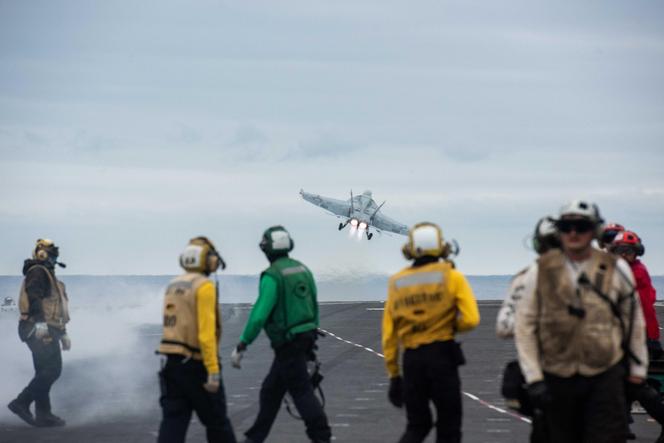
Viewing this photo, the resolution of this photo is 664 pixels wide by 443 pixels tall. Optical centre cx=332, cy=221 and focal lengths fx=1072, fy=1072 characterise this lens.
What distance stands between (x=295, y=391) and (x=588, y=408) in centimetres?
397

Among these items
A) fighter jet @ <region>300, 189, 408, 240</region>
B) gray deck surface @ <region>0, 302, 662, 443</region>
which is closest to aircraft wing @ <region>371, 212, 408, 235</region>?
fighter jet @ <region>300, 189, 408, 240</region>

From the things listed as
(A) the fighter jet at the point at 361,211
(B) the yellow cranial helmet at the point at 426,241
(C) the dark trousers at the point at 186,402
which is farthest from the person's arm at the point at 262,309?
(A) the fighter jet at the point at 361,211

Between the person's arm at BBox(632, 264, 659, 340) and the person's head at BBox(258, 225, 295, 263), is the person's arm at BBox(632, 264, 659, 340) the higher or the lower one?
the lower one

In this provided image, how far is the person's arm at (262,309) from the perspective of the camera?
10.1 meters

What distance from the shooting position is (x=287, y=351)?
10.3 meters

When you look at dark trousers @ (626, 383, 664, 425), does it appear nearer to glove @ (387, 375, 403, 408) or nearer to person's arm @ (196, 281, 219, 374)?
glove @ (387, 375, 403, 408)

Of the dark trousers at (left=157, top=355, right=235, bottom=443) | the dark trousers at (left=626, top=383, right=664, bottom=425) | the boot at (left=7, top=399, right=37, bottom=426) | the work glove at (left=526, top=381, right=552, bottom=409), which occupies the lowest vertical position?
the boot at (left=7, top=399, right=37, bottom=426)

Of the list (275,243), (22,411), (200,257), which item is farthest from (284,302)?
(22,411)

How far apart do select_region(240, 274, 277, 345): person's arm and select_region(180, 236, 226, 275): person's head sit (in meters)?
1.06

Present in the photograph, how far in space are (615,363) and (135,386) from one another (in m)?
12.3

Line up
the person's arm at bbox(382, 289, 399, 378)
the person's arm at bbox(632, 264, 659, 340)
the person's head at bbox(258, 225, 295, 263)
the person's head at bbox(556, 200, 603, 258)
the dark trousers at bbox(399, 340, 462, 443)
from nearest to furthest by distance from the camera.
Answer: the person's head at bbox(556, 200, 603, 258)
the dark trousers at bbox(399, 340, 462, 443)
the person's arm at bbox(382, 289, 399, 378)
the person's head at bbox(258, 225, 295, 263)
the person's arm at bbox(632, 264, 659, 340)

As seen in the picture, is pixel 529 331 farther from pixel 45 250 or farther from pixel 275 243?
pixel 45 250

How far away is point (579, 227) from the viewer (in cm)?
699

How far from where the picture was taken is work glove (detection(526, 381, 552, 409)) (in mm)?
6828
